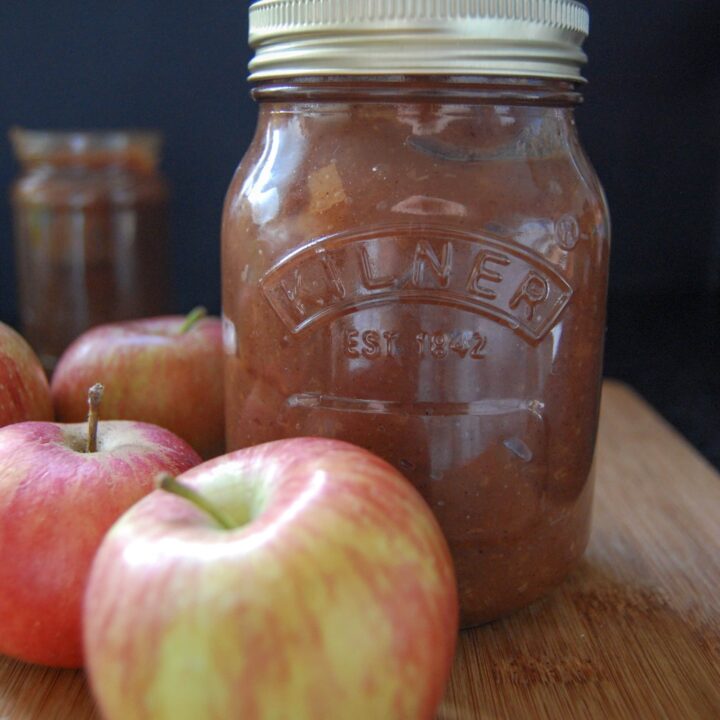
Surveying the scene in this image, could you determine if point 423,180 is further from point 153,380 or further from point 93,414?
point 153,380

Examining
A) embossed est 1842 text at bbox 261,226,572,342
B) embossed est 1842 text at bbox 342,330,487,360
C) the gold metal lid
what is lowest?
embossed est 1842 text at bbox 342,330,487,360

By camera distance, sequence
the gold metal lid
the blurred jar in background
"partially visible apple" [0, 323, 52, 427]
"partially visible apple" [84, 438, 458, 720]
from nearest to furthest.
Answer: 1. "partially visible apple" [84, 438, 458, 720]
2. the gold metal lid
3. "partially visible apple" [0, 323, 52, 427]
4. the blurred jar in background

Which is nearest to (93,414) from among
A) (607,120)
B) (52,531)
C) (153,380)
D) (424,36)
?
(52,531)

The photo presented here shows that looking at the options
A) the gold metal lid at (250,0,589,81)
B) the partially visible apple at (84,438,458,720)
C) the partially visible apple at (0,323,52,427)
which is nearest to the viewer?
the partially visible apple at (84,438,458,720)

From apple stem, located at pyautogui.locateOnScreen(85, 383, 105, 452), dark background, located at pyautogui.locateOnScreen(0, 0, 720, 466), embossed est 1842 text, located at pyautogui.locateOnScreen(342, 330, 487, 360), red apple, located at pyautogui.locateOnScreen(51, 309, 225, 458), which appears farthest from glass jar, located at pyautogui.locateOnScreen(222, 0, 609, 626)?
dark background, located at pyautogui.locateOnScreen(0, 0, 720, 466)

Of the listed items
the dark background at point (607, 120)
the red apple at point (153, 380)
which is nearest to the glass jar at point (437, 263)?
the red apple at point (153, 380)

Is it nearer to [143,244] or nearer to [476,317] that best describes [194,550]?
[476,317]

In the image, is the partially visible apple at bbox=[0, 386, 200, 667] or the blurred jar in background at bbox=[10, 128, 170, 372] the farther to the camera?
the blurred jar in background at bbox=[10, 128, 170, 372]

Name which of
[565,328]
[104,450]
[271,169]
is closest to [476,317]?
[565,328]

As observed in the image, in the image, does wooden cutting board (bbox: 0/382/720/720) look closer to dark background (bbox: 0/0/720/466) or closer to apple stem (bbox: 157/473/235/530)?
apple stem (bbox: 157/473/235/530)

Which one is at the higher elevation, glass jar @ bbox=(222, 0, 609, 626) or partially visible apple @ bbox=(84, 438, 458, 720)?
glass jar @ bbox=(222, 0, 609, 626)
